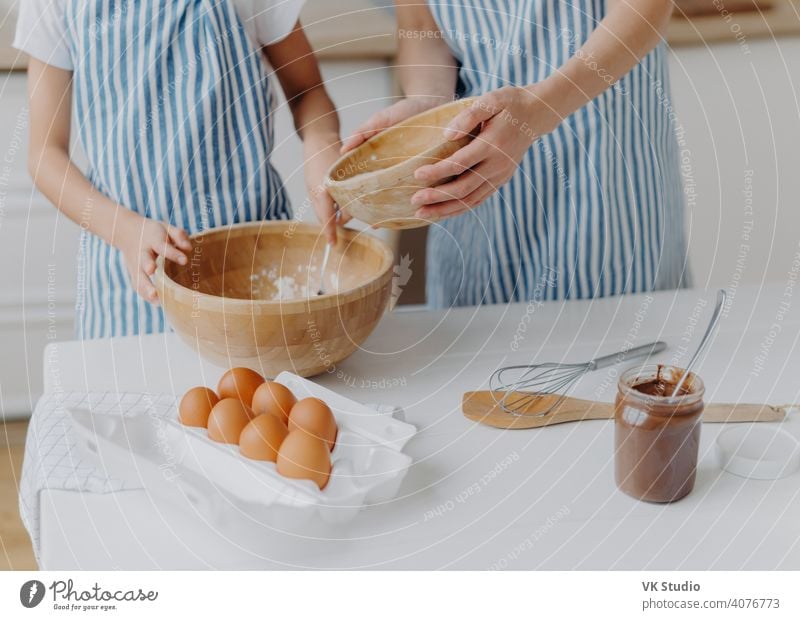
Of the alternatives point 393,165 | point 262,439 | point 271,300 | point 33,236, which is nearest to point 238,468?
point 262,439

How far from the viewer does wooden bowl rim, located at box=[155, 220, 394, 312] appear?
458 millimetres

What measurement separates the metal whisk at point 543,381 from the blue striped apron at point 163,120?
0.90 ft

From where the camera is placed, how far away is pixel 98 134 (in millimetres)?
641

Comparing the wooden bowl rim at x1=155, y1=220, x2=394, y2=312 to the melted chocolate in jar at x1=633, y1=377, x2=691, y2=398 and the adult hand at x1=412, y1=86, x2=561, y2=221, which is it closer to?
the adult hand at x1=412, y1=86, x2=561, y2=221

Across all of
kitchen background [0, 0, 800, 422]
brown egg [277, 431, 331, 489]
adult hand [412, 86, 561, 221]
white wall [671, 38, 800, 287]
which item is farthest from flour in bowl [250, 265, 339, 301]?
white wall [671, 38, 800, 287]

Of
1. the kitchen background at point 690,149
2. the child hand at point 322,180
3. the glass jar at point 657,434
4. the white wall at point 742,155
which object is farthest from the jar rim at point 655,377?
the white wall at point 742,155

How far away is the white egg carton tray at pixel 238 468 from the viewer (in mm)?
365

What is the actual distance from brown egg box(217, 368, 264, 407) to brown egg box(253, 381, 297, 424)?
0.01 metres

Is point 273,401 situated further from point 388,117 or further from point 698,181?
point 698,181

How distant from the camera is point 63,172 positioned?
638mm

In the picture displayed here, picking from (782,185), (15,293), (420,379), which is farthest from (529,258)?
(782,185)

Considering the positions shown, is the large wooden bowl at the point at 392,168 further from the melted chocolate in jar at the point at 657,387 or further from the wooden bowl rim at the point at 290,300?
the melted chocolate in jar at the point at 657,387

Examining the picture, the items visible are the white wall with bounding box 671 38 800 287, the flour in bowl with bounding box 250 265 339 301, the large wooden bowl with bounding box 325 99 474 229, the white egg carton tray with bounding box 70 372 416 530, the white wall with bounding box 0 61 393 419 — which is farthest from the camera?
the white wall with bounding box 671 38 800 287
